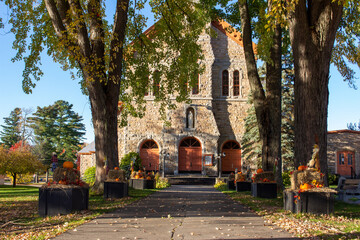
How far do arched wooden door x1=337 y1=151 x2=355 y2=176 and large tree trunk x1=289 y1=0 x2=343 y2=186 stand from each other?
21.2 metres

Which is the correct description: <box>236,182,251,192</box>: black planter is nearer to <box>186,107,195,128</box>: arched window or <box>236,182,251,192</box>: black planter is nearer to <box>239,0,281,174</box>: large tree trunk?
<box>239,0,281,174</box>: large tree trunk

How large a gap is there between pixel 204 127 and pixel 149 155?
17.4 ft

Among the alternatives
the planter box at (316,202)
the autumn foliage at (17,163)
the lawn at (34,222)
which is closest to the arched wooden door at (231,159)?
the autumn foliage at (17,163)

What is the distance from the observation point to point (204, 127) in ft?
101

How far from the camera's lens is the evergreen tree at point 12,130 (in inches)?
2311

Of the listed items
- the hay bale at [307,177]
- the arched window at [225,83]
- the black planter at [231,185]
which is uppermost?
the arched window at [225,83]

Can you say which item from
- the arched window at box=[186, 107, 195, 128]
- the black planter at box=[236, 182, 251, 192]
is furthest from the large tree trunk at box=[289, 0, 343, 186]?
the arched window at box=[186, 107, 195, 128]

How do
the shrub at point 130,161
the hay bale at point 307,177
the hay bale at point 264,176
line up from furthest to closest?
the shrub at point 130,161 < the hay bale at point 264,176 < the hay bale at point 307,177

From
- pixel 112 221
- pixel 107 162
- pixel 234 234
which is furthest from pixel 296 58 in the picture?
pixel 107 162

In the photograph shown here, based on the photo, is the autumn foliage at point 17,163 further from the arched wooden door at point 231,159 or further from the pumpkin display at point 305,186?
the pumpkin display at point 305,186

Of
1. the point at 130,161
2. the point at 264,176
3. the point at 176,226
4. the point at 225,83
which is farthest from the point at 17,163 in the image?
the point at 225,83

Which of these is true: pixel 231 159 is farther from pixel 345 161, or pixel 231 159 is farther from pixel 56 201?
pixel 56 201

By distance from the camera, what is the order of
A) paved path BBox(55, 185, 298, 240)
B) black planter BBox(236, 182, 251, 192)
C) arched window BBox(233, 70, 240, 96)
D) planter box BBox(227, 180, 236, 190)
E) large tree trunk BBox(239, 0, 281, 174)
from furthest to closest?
arched window BBox(233, 70, 240, 96), planter box BBox(227, 180, 236, 190), black planter BBox(236, 182, 251, 192), large tree trunk BBox(239, 0, 281, 174), paved path BBox(55, 185, 298, 240)

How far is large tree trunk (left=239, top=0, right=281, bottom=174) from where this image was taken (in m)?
13.2
